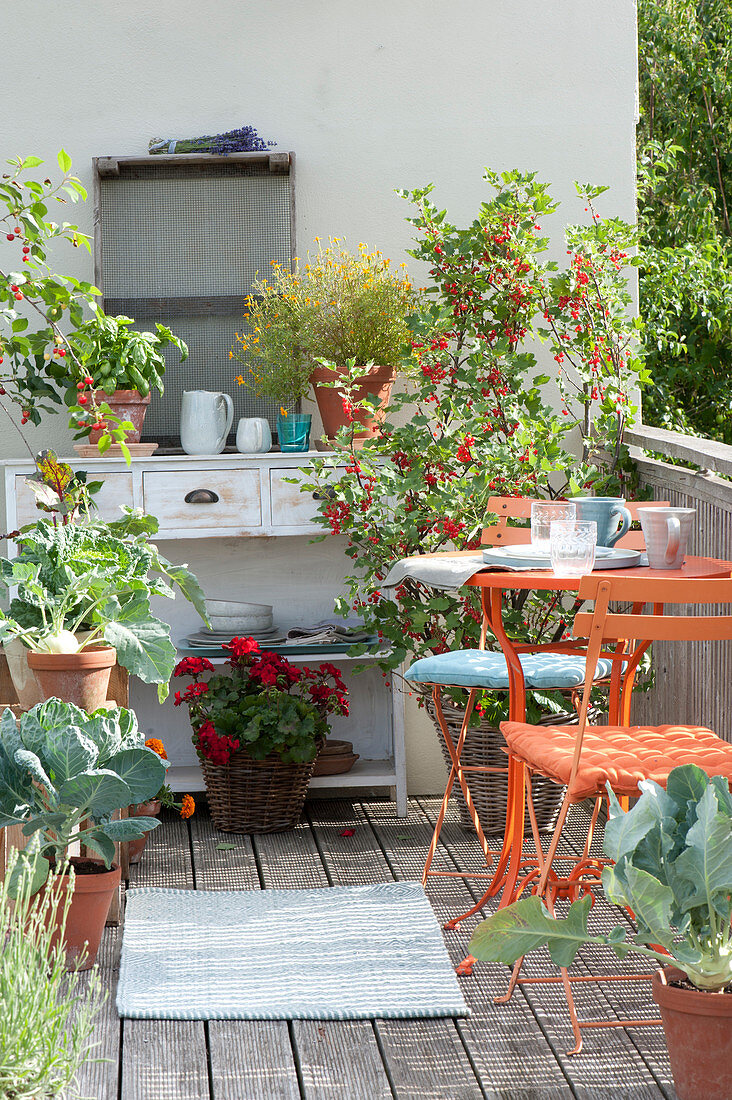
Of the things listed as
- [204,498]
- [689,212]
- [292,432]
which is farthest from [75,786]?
[689,212]

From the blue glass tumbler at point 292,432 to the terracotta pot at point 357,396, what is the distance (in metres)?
0.07

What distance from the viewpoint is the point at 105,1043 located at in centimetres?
231

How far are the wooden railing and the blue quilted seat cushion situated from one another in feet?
1.06

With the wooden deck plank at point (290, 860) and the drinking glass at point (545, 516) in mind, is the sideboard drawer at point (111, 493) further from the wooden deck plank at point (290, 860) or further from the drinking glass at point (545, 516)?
the drinking glass at point (545, 516)

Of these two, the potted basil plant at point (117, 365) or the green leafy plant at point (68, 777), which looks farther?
the potted basil plant at point (117, 365)

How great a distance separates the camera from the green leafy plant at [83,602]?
277cm

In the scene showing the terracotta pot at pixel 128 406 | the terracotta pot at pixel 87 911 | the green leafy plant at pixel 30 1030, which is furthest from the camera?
the terracotta pot at pixel 128 406

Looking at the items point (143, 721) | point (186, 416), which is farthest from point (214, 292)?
point (143, 721)

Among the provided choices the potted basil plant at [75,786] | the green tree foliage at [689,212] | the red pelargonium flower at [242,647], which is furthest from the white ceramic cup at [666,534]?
the green tree foliage at [689,212]

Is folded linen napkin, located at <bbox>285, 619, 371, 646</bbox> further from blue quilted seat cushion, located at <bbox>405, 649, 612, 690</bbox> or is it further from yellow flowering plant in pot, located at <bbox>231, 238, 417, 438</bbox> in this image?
blue quilted seat cushion, located at <bbox>405, 649, 612, 690</bbox>

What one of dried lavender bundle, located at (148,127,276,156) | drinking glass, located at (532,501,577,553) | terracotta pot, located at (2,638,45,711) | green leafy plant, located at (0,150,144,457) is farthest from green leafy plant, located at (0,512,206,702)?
dried lavender bundle, located at (148,127,276,156)

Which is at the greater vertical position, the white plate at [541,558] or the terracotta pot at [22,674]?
the white plate at [541,558]

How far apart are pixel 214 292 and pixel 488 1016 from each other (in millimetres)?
2547

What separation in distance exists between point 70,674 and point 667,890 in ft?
4.78
